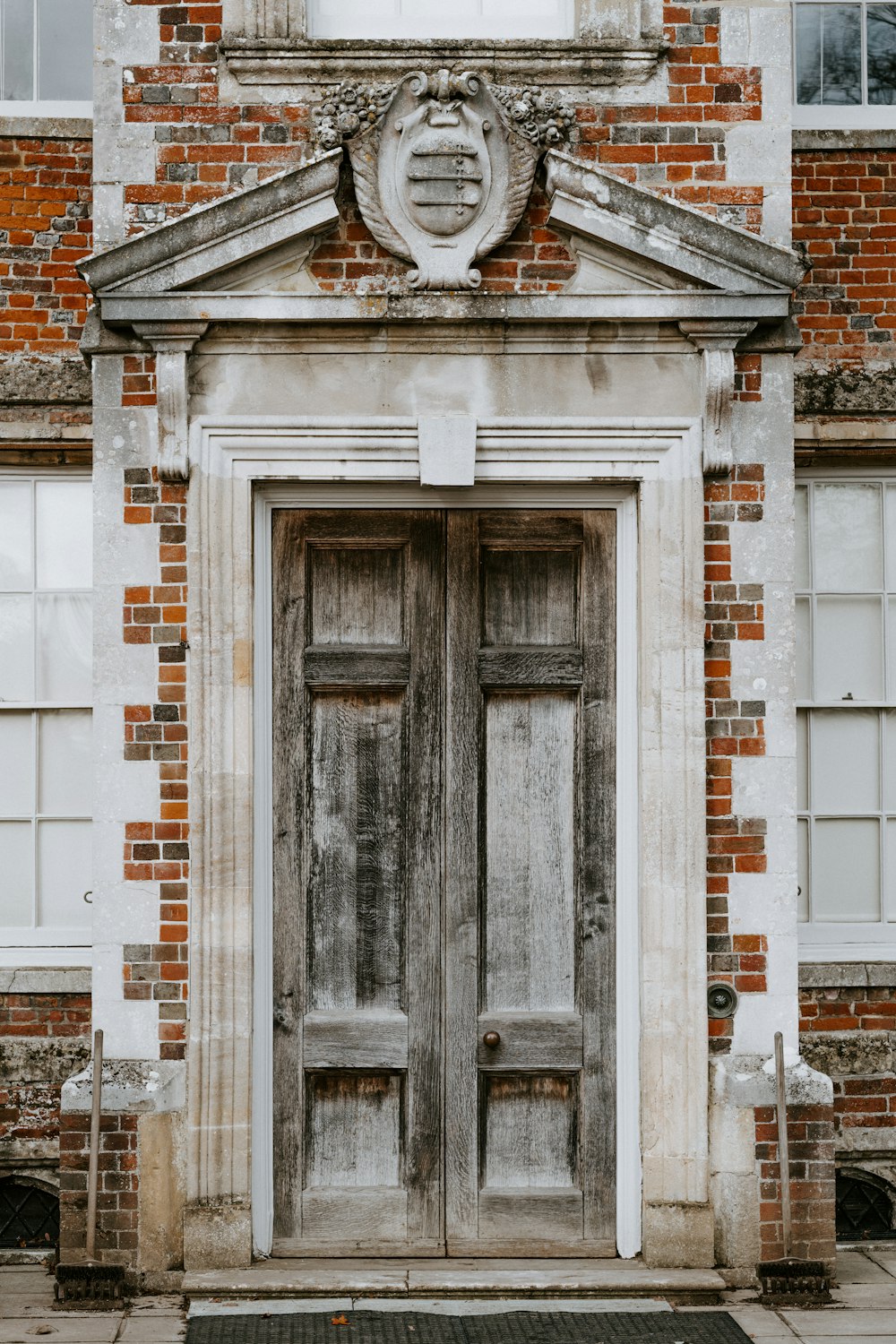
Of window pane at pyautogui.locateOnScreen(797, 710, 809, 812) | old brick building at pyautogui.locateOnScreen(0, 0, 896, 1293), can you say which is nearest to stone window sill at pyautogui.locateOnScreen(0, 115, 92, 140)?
old brick building at pyautogui.locateOnScreen(0, 0, 896, 1293)

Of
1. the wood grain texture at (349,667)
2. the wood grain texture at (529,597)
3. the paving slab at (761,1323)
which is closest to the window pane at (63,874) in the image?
the wood grain texture at (349,667)

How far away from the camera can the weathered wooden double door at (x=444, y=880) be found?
5.76 metres

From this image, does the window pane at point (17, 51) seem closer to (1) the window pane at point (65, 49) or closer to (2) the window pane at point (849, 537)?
(1) the window pane at point (65, 49)

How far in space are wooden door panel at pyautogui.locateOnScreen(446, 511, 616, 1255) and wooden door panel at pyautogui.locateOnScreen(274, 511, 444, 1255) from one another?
0.11 m

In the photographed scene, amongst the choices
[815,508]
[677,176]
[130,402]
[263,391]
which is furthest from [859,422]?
[130,402]

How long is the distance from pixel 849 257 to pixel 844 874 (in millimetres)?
2947

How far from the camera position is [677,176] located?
18.8 feet

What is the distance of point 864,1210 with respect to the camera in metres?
6.79

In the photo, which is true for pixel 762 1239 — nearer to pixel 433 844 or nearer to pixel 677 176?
pixel 433 844

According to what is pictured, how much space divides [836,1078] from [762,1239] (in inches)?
52.9

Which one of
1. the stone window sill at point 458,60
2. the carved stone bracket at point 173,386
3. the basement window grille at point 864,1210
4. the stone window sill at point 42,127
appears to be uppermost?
the stone window sill at point 42,127

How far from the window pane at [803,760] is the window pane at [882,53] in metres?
3.04

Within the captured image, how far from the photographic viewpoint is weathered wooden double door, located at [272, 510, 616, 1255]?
18.9 feet

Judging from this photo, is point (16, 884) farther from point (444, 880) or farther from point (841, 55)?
point (841, 55)
